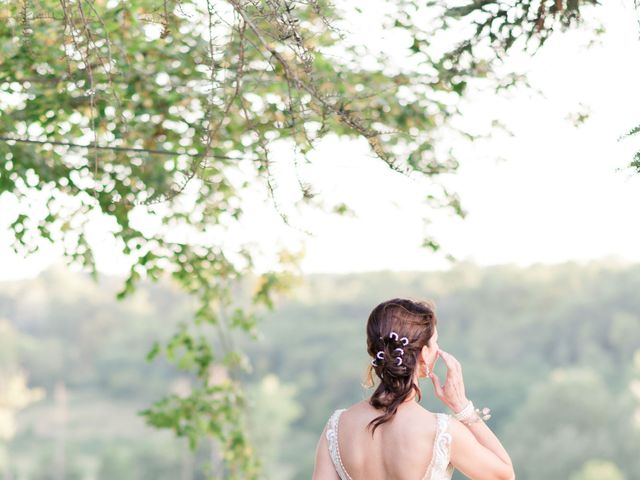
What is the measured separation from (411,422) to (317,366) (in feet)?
144

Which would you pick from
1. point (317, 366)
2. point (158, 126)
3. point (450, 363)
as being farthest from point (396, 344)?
point (317, 366)

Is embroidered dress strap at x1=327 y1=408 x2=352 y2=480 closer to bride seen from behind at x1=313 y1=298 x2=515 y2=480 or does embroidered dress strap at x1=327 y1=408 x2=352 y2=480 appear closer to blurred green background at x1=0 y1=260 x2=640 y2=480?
bride seen from behind at x1=313 y1=298 x2=515 y2=480

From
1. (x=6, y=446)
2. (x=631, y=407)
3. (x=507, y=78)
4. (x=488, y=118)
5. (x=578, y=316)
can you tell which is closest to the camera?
(x=507, y=78)

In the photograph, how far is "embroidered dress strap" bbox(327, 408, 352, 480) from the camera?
2.59 meters

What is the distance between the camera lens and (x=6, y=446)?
40500mm

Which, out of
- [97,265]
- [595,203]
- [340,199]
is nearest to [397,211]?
[340,199]

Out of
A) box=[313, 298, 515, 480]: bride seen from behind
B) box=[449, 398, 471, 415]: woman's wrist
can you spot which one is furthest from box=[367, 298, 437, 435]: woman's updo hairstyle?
box=[449, 398, 471, 415]: woman's wrist

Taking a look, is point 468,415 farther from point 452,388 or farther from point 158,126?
point 158,126

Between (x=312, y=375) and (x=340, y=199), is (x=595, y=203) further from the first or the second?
(x=340, y=199)

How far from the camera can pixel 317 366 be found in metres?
46.2

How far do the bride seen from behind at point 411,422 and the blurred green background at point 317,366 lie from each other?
32743 mm

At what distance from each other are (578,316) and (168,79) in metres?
41.1

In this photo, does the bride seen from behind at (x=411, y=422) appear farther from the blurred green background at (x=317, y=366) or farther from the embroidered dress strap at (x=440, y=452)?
the blurred green background at (x=317, y=366)

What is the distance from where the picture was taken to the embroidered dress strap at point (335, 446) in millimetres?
2594
